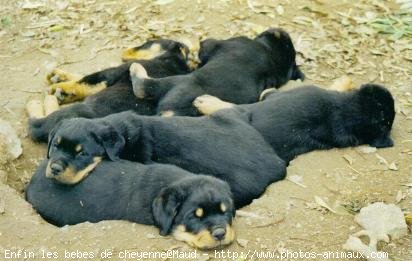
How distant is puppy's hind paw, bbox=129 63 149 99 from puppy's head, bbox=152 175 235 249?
1960mm

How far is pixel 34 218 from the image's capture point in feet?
16.9

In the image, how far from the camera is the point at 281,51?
7.46 m

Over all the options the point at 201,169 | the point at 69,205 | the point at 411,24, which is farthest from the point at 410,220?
the point at 411,24

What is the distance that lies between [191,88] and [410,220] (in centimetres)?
256

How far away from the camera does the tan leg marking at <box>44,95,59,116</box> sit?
6.66 metres

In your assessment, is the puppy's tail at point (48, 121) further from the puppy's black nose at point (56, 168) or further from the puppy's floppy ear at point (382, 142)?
the puppy's floppy ear at point (382, 142)

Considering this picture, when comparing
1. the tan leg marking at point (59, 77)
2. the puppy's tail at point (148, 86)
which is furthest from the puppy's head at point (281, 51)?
the tan leg marking at point (59, 77)

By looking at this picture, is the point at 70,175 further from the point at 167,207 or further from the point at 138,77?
the point at 138,77

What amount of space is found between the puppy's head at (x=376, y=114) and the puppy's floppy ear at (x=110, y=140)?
7.93 ft

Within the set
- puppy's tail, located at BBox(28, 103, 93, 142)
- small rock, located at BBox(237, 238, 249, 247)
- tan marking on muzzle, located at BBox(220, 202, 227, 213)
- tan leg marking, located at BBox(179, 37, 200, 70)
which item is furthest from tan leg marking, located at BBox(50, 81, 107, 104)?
small rock, located at BBox(237, 238, 249, 247)

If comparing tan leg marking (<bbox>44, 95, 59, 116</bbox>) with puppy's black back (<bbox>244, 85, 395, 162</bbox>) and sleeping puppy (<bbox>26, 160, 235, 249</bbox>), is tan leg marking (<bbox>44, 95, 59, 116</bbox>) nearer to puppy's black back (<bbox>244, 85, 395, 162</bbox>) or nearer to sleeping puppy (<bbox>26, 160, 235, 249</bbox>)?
sleeping puppy (<bbox>26, 160, 235, 249</bbox>)

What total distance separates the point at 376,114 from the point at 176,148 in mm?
2105

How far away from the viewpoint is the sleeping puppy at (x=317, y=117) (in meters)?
6.07

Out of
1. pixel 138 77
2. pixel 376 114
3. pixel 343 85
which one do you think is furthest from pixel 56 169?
pixel 343 85
